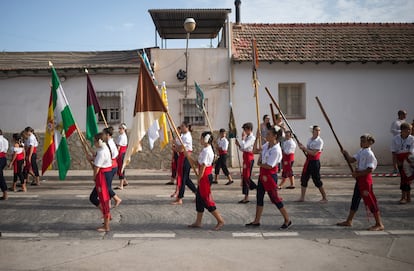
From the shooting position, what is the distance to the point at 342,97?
16703 millimetres

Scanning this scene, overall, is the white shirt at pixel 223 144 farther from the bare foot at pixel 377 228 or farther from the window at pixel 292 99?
the bare foot at pixel 377 228

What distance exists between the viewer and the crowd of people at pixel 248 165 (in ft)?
22.3

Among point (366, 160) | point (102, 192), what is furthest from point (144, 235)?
point (366, 160)

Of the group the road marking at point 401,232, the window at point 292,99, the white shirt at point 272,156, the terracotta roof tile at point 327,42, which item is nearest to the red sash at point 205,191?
the white shirt at point 272,156

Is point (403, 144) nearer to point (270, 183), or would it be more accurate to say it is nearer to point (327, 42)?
point (270, 183)

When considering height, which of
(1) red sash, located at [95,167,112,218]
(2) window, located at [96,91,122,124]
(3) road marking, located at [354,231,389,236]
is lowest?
(3) road marking, located at [354,231,389,236]

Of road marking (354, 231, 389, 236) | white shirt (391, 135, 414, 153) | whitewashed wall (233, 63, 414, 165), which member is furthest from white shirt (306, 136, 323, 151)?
whitewashed wall (233, 63, 414, 165)

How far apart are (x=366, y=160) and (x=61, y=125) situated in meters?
6.07

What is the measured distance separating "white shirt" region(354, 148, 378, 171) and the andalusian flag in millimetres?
5502

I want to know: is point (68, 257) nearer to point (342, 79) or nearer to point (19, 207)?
point (19, 207)

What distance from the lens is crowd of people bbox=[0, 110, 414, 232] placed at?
6.79 m

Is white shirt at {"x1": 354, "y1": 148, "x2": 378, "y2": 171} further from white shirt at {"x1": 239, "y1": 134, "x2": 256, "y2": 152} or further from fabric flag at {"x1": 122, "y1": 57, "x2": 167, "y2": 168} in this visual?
fabric flag at {"x1": 122, "y1": 57, "x2": 167, "y2": 168}

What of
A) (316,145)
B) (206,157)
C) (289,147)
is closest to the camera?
(206,157)

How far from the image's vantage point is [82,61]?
55.0 ft
